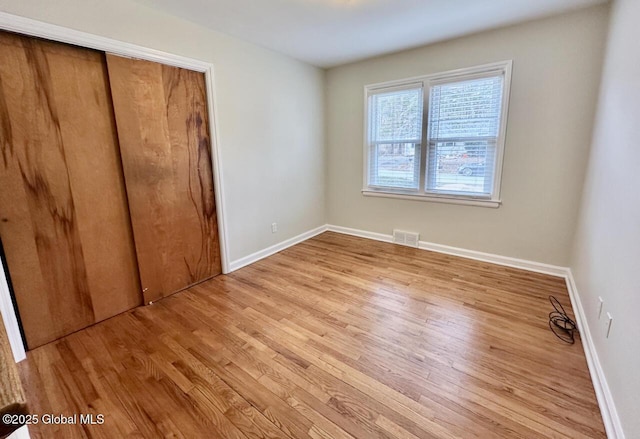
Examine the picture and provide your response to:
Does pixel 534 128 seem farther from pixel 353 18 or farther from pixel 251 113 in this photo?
pixel 251 113

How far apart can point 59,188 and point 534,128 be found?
422cm

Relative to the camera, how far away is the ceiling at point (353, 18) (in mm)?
2377

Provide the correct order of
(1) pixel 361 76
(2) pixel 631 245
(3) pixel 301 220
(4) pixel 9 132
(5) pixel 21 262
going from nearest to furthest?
(2) pixel 631 245 → (4) pixel 9 132 → (5) pixel 21 262 → (1) pixel 361 76 → (3) pixel 301 220

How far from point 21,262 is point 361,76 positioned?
4.04 m

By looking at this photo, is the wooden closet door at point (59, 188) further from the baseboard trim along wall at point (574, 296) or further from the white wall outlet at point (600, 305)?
the white wall outlet at point (600, 305)

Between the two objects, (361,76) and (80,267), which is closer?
(80,267)

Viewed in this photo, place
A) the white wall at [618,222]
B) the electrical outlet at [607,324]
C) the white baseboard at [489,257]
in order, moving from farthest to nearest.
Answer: the white baseboard at [489,257] < the electrical outlet at [607,324] < the white wall at [618,222]

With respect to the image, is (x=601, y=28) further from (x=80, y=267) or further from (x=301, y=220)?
(x=80, y=267)

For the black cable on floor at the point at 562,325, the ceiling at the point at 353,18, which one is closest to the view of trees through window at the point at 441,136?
the ceiling at the point at 353,18

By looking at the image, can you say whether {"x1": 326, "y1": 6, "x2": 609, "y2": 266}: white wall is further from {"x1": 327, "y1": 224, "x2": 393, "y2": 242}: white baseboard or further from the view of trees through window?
{"x1": 327, "y1": 224, "x2": 393, "y2": 242}: white baseboard

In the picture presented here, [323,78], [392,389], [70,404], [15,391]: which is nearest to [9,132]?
[70,404]

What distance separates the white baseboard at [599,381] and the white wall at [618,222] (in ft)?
0.15

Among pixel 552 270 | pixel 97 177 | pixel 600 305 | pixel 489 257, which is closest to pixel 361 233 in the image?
pixel 489 257

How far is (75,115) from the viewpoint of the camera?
208 cm
